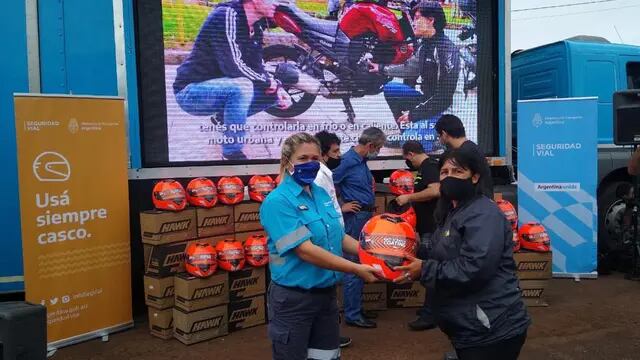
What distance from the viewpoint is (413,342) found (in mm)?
4805

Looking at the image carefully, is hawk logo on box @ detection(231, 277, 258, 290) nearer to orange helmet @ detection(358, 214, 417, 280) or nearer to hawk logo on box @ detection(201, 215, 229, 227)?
hawk logo on box @ detection(201, 215, 229, 227)

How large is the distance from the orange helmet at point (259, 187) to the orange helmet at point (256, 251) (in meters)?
0.44

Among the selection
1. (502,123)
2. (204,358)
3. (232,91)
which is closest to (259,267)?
(204,358)

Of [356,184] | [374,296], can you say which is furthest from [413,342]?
[356,184]

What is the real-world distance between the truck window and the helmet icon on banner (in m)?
7.02

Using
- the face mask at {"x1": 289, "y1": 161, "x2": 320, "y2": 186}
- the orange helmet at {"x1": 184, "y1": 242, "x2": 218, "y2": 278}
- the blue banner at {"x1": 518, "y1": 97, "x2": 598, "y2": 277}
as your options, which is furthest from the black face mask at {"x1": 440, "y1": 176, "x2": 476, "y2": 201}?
the blue banner at {"x1": 518, "y1": 97, "x2": 598, "y2": 277}

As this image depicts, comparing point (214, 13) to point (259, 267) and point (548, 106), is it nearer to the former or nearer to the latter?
point (259, 267)

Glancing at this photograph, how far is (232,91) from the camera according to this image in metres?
5.58

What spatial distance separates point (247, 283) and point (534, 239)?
3074 millimetres

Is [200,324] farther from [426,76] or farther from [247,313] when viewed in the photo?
[426,76]

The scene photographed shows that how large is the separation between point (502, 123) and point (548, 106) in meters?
0.58

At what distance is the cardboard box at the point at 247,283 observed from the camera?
5031 millimetres

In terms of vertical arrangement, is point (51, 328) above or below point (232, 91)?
below

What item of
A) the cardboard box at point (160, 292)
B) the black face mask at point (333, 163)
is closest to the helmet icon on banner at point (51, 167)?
the cardboard box at point (160, 292)
